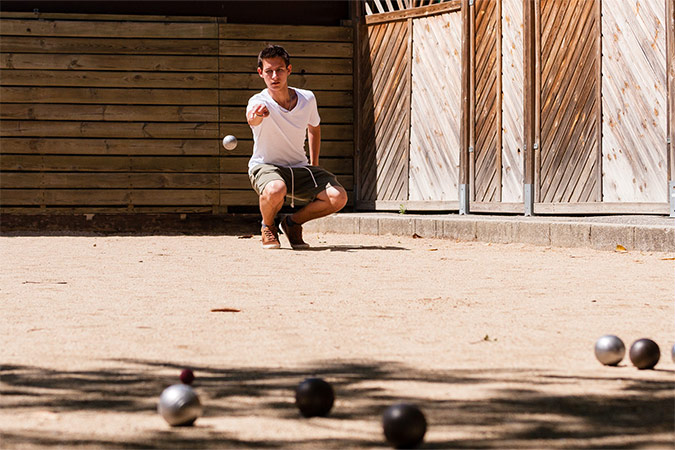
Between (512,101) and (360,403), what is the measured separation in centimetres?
887

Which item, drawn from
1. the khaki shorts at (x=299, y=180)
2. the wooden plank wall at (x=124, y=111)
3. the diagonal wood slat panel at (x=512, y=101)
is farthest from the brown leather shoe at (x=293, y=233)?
the wooden plank wall at (x=124, y=111)

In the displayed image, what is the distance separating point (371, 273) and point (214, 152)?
699 centimetres

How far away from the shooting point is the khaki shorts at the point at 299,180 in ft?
28.8

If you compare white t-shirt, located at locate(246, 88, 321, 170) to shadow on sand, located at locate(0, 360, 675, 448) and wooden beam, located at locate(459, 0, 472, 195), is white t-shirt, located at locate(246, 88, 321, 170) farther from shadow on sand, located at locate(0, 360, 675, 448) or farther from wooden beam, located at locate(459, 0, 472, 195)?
shadow on sand, located at locate(0, 360, 675, 448)

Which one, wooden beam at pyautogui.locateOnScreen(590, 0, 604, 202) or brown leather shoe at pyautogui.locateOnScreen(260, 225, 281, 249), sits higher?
wooden beam at pyautogui.locateOnScreen(590, 0, 604, 202)

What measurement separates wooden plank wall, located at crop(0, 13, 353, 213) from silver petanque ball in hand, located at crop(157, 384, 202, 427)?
10692 mm

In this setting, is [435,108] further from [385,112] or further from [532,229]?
[532,229]

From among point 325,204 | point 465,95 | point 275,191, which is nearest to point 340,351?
point 275,191

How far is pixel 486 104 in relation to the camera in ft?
37.8

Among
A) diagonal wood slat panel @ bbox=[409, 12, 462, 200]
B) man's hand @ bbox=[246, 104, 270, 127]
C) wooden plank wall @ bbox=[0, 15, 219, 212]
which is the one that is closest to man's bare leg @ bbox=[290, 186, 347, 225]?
man's hand @ bbox=[246, 104, 270, 127]

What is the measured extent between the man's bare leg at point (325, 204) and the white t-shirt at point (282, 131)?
396mm

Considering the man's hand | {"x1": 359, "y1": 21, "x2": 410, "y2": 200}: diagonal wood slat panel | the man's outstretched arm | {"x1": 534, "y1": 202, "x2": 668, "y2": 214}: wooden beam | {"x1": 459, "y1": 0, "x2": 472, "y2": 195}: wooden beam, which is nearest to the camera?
the man's hand

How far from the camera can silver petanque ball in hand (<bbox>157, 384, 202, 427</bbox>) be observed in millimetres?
2367

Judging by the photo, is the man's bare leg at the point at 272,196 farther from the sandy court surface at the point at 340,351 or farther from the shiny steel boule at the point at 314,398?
the shiny steel boule at the point at 314,398
